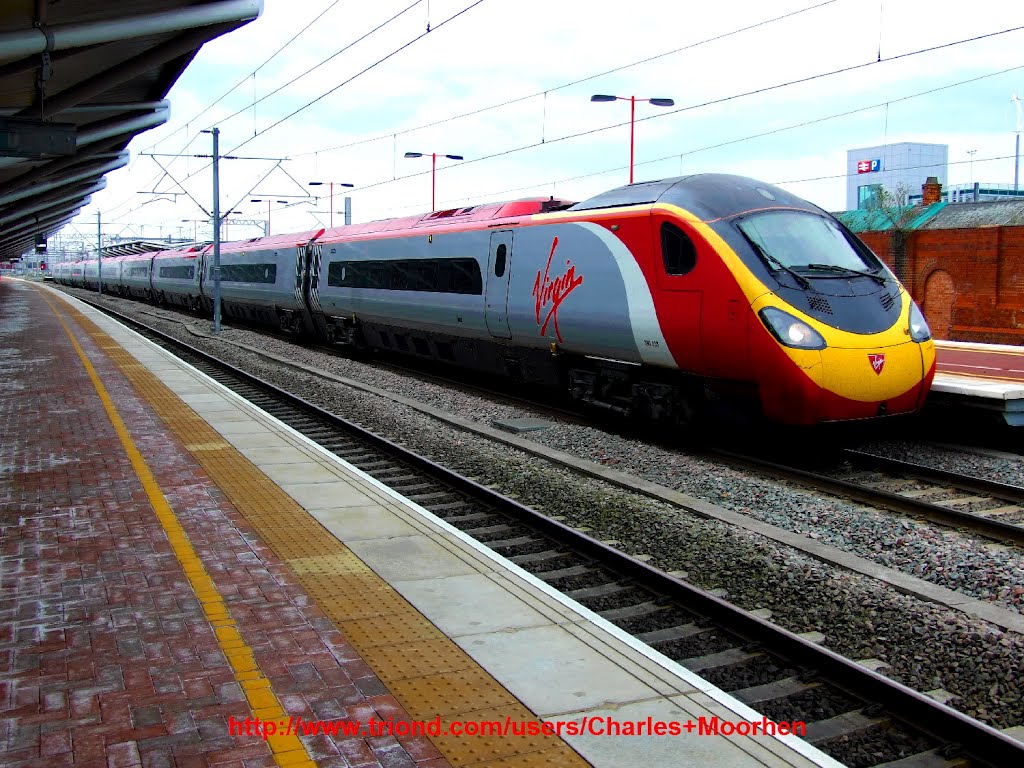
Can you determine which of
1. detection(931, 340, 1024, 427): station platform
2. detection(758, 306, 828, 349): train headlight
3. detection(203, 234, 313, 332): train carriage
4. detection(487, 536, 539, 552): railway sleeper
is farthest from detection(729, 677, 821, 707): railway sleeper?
detection(203, 234, 313, 332): train carriage

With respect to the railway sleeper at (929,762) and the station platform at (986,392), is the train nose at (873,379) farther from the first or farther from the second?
the railway sleeper at (929,762)

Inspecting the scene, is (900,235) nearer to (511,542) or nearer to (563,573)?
(511,542)

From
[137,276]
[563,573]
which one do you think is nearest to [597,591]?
[563,573]

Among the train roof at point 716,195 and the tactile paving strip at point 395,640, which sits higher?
the train roof at point 716,195

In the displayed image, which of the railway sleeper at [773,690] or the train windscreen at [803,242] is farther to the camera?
the train windscreen at [803,242]

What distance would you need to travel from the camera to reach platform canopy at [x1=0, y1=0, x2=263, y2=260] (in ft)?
36.7

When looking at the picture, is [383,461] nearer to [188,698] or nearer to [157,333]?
[188,698]

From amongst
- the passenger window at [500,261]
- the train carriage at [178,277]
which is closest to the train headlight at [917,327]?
the passenger window at [500,261]

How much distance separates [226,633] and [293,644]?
0.40m

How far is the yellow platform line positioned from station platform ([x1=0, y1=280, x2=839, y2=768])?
12mm

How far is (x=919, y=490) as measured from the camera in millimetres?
8523

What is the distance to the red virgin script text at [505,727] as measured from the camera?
12.0 ft

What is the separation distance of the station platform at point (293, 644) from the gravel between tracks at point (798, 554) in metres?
1.34

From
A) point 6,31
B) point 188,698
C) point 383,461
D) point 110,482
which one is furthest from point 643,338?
point 6,31
